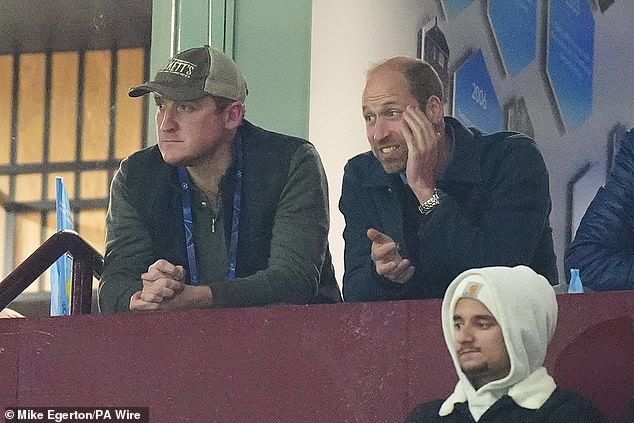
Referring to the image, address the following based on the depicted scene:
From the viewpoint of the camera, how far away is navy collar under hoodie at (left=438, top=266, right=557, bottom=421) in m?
3.47

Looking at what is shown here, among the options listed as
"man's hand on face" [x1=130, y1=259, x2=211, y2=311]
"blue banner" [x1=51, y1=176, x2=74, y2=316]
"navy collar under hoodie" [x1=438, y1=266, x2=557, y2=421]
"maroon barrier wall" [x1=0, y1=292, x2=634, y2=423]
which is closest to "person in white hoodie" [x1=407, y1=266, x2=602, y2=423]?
"navy collar under hoodie" [x1=438, y1=266, x2=557, y2=421]

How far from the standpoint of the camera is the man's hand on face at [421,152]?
411 centimetres

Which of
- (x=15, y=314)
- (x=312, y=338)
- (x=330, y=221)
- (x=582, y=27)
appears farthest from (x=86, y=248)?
(x=582, y=27)

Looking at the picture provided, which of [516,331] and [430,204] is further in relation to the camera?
[430,204]

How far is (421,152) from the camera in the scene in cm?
416

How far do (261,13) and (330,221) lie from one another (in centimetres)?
111

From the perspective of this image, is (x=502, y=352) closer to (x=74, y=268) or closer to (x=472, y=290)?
(x=472, y=290)

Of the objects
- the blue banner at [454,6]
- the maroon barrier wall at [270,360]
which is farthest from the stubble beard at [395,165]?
the blue banner at [454,6]

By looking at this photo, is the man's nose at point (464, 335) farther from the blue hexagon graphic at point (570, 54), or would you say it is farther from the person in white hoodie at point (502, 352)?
the blue hexagon graphic at point (570, 54)

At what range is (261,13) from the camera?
17.3ft

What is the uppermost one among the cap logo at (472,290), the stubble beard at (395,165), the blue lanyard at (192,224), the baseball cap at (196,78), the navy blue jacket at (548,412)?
the baseball cap at (196,78)

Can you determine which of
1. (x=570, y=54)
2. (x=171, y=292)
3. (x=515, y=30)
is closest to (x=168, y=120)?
(x=171, y=292)

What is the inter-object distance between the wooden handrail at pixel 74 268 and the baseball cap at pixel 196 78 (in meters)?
0.61

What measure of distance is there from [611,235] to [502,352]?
0.56m
